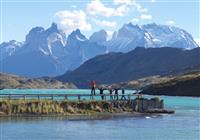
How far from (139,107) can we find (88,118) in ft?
57.8

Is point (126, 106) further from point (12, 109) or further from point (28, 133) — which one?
point (28, 133)

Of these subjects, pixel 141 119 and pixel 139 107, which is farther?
pixel 139 107

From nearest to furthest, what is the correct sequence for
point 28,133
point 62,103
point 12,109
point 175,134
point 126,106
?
point 28,133 → point 175,134 → point 12,109 → point 62,103 → point 126,106

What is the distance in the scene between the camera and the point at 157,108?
4178 inches

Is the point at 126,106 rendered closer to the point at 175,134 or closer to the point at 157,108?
the point at 157,108

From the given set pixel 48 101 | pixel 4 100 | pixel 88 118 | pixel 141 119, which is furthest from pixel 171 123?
pixel 4 100

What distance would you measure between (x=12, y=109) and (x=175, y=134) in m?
26.6

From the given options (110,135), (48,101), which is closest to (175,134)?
(110,135)

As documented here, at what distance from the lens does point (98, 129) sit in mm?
72438

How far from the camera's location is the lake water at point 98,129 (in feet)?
211

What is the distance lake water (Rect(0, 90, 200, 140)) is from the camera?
6438cm

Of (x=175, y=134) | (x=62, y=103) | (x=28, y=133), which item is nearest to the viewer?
(x=28, y=133)

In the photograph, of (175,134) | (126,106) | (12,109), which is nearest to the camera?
(175,134)

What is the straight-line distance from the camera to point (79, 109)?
91.7 meters
